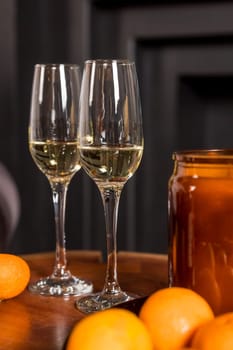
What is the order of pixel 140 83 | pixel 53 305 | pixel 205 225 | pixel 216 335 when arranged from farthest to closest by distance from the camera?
pixel 140 83 < pixel 53 305 < pixel 205 225 < pixel 216 335

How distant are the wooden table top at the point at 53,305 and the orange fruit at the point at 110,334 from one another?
37 mm

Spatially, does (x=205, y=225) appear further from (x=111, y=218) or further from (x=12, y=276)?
(x=12, y=276)

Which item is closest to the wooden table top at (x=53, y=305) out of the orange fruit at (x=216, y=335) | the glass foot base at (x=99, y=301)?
the glass foot base at (x=99, y=301)

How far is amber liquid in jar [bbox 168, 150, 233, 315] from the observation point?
0.81 m

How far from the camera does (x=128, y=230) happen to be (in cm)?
232

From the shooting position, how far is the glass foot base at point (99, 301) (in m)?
0.90

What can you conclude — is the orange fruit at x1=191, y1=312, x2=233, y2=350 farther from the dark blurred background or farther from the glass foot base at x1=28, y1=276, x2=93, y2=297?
the dark blurred background

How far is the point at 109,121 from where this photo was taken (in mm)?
875

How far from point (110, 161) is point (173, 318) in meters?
0.24

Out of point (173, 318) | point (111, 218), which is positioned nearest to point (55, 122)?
point (111, 218)

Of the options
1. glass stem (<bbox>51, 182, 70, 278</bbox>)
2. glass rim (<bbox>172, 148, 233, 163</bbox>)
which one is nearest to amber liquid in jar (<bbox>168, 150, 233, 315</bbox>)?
glass rim (<bbox>172, 148, 233, 163</bbox>)

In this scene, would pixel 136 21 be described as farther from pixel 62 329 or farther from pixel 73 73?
pixel 62 329

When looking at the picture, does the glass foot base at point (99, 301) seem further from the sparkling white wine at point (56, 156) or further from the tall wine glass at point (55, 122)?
the sparkling white wine at point (56, 156)

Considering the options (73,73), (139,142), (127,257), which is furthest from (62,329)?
(127,257)
